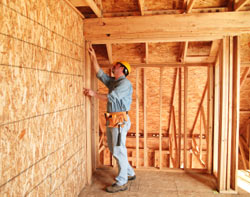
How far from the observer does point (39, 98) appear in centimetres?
189

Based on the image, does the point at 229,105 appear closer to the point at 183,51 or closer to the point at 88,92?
the point at 183,51

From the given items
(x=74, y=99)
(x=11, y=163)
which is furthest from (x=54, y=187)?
(x=74, y=99)

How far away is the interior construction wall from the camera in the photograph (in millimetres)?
1505

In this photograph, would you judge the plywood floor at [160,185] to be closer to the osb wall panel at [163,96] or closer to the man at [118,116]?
the man at [118,116]

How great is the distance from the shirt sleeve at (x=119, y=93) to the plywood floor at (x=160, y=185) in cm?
134

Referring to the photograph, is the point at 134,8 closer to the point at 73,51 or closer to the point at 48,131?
the point at 73,51

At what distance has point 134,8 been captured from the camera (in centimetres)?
301

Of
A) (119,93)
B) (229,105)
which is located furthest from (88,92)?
(229,105)

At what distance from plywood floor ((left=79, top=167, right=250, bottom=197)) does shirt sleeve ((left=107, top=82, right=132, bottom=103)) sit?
1.34m

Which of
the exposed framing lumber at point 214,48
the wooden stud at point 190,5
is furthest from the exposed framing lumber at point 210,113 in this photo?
the wooden stud at point 190,5

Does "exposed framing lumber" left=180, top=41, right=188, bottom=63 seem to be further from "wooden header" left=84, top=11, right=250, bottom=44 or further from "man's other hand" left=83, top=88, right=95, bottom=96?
"man's other hand" left=83, top=88, right=95, bottom=96

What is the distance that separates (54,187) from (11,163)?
80 centimetres

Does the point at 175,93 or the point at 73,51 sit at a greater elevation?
the point at 73,51

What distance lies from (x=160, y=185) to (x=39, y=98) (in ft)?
7.61
